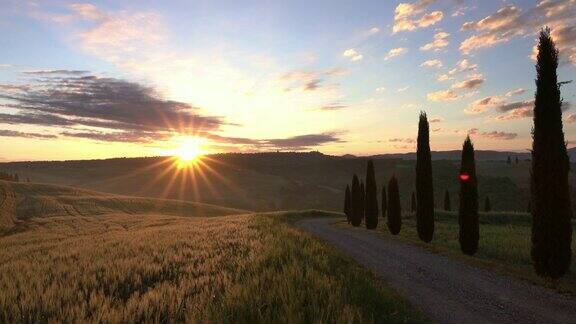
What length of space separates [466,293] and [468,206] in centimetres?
1219

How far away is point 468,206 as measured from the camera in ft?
78.8

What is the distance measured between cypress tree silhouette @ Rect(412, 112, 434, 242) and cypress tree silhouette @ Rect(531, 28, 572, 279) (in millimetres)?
11515

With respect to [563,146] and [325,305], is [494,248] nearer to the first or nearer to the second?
[563,146]

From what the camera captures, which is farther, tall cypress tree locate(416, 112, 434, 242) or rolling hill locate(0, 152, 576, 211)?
rolling hill locate(0, 152, 576, 211)

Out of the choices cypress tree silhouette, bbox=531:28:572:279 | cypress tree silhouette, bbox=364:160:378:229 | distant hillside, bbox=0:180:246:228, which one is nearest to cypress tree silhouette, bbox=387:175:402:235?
cypress tree silhouette, bbox=364:160:378:229

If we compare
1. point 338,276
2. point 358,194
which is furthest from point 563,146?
point 358,194

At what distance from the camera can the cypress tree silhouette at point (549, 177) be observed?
16219 millimetres

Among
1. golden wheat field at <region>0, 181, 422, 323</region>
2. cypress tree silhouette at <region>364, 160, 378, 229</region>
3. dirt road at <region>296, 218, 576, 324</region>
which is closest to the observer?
golden wheat field at <region>0, 181, 422, 323</region>

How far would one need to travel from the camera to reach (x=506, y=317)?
1037cm

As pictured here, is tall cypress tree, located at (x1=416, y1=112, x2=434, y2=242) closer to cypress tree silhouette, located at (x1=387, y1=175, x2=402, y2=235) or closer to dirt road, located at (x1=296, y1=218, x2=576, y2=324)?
cypress tree silhouette, located at (x1=387, y1=175, x2=402, y2=235)

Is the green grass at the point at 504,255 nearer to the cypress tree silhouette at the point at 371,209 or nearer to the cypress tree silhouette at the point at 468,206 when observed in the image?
the cypress tree silhouette at the point at 468,206

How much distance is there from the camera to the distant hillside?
56.0 meters

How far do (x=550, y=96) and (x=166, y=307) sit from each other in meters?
16.9

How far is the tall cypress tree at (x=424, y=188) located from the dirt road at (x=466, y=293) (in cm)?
850
